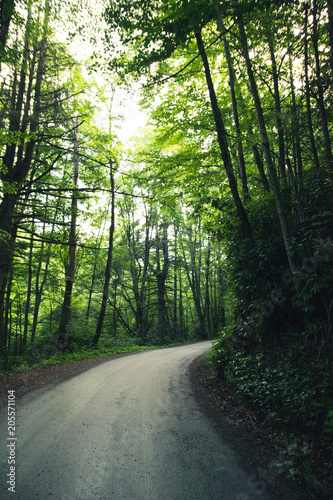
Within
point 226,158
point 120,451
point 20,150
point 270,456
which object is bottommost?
point 270,456

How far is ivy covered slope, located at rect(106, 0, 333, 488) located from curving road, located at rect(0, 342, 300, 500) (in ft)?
3.89

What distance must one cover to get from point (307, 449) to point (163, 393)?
3189 mm

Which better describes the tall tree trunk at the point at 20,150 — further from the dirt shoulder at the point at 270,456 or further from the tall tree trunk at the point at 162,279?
the tall tree trunk at the point at 162,279

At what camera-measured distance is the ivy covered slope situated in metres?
3.78

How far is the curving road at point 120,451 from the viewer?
2459mm

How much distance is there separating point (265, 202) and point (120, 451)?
6133mm

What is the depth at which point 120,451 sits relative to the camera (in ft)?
10.2

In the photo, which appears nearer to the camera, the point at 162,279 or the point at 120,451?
the point at 120,451

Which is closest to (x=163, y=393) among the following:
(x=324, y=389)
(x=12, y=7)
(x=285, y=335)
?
(x=285, y=335)

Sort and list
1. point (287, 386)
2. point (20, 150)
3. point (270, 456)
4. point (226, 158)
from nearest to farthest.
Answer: point (270, 456), point (287, 386), point (226, 158), point (20, 150)

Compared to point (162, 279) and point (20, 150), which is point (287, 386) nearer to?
point (20, 150)

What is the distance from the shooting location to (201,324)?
74.1ft

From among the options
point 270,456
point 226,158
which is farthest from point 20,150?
point 270,456

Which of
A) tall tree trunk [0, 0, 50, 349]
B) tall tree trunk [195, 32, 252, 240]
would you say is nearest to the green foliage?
tall tree trunk [195, 32, 252, 240]
